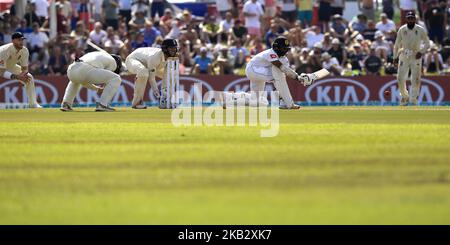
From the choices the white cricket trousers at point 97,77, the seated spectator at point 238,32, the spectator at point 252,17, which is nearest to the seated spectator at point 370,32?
the spectator at point 252,17

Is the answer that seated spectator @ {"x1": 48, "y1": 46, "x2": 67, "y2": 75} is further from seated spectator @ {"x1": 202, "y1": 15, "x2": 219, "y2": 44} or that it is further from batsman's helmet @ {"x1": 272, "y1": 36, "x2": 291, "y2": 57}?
batsman's helmet @ {"x1": 272, "y1": 36, "x2": 291, "y2": 57}

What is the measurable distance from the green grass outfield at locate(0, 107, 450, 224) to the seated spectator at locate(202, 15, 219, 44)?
16701 mm

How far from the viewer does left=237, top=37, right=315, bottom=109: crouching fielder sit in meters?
24.0

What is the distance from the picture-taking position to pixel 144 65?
986 inches

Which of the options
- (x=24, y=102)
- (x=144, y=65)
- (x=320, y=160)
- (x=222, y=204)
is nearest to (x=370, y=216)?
(x=222, y=204)

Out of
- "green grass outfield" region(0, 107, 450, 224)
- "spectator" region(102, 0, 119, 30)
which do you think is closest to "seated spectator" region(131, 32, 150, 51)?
"spectator" region(102, 0, 119, 30)

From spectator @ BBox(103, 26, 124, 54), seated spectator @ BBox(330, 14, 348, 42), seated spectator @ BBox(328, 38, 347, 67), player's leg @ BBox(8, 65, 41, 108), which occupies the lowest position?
player's leg @ BBox(8, 65, 41, 108)

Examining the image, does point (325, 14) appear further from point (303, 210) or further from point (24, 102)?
point (303, 210)

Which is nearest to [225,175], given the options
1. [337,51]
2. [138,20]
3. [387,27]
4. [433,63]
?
[337,51]

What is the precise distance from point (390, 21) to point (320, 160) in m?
22.1

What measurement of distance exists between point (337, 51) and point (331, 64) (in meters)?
0.56

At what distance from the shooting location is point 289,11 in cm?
3494

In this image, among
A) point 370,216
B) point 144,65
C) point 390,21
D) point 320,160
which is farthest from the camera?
point 390,21

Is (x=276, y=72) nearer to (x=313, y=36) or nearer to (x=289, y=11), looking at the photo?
(x=313, y=36)
